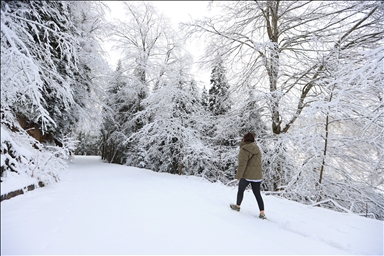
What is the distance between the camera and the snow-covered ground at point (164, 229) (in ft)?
5.51

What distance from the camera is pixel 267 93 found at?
6.08 meters

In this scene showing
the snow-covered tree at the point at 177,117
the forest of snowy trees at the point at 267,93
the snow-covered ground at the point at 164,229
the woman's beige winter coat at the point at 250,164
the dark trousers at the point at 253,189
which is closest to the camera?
the snow-covered ground at the point at 164,229

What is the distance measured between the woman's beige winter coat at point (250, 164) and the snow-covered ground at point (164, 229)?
732 millimetres

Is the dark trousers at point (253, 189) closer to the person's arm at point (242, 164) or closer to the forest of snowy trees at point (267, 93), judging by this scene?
the person's arm at point (242, 164)

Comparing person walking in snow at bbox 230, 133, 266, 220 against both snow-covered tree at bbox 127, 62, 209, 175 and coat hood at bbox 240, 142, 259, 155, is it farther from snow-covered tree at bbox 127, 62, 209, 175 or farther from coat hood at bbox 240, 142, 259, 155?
snow-covered tree at bbox 127, 62, 209, 175

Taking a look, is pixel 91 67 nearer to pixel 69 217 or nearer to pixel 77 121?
pixel 77 121

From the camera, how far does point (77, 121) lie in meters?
10.6

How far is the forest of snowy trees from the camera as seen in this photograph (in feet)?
8.86

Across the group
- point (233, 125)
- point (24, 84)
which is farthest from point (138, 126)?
point (24, 84)

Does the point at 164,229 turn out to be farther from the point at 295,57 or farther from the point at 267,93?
the point at 295,57

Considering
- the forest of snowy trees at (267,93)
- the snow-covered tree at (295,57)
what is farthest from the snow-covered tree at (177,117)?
the snow-covered tree at (295,57)

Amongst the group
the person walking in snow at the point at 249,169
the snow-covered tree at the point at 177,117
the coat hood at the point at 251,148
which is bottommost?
the person walking in snow at the point at 249,169

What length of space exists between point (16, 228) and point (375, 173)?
289 inches

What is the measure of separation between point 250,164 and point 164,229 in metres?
1.99
